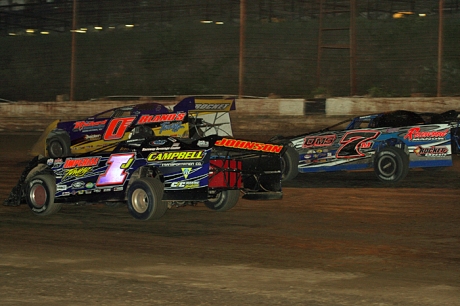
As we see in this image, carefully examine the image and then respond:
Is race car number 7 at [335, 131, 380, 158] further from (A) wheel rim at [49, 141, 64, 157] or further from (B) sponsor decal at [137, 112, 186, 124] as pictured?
(A) wheel rim at [49, 141, 64, 157]

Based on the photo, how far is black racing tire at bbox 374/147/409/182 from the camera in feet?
45.1

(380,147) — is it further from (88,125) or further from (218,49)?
(218,49)

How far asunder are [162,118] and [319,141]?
331 centimetres

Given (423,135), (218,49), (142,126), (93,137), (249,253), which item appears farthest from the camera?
(218,49)

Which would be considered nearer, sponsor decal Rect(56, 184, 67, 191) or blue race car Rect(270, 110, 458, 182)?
sponsor decal Rect(56, 184, 67, 191)

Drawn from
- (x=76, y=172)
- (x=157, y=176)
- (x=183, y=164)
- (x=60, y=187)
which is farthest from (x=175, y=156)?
(x=60, y=187)

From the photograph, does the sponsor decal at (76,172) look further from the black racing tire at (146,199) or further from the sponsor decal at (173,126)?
the sponsor decal at (173,126)

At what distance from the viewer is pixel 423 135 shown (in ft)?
45.0

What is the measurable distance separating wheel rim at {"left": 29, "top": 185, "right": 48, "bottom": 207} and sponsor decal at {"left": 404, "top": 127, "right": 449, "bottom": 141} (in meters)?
6.22

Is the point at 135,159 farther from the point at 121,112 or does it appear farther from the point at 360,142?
the point at 121,112

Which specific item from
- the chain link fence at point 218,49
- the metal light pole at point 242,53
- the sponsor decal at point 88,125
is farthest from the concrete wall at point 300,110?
the sponsor decal at point 88,125

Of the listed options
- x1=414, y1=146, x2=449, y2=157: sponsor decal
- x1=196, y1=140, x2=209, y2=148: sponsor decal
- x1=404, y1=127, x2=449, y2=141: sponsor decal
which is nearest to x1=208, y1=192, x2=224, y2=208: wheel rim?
x1=196, y1=140, x2=209, y2=148: sponsor decal

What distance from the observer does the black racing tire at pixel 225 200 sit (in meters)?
11.1

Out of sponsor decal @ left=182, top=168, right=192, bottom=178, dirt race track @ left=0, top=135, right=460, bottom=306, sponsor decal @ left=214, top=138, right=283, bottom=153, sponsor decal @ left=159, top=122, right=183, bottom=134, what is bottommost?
dirt race track @ left=0, top=135, right=460, bottom=306
